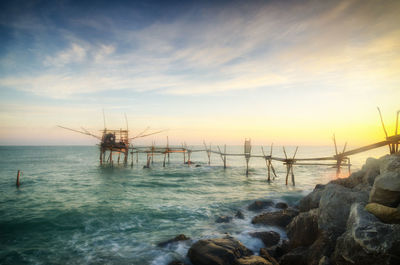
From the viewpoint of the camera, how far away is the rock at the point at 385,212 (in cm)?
520

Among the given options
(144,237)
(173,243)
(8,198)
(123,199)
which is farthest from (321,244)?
(8,198)

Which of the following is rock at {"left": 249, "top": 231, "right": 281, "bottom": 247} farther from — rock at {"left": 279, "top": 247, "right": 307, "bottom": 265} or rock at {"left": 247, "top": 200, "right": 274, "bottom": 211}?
rock at {"left": 247, "top": 200, "right": 274, "bottom": 211}

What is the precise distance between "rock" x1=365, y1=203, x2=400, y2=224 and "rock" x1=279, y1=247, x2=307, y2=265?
109 inches

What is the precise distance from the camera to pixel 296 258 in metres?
7.13

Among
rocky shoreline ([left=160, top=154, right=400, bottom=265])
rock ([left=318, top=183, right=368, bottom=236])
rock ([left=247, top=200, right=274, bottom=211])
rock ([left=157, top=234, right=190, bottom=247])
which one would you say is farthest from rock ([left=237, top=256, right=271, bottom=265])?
rock ([left=247, top=200, right=274, bottom=211])

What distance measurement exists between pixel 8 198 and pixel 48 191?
322 centimetres

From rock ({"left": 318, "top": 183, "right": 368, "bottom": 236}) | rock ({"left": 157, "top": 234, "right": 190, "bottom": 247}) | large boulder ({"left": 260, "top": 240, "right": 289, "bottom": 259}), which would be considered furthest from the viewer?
rock ({"left": 157, "top": 234, "right": 190, "bottom": 247})

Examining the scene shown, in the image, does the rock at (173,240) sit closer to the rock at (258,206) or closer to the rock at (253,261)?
the rock at (253,261)

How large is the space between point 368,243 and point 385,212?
50.5 inches

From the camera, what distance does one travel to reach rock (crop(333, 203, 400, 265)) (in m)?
4.52

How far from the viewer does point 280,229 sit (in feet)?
37.0

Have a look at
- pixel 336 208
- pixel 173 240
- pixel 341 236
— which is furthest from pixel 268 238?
pixel 173 240

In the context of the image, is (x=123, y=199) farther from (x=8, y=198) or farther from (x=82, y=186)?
(x=8, y=198)

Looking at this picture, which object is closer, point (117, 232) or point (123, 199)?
point (117, 232)
